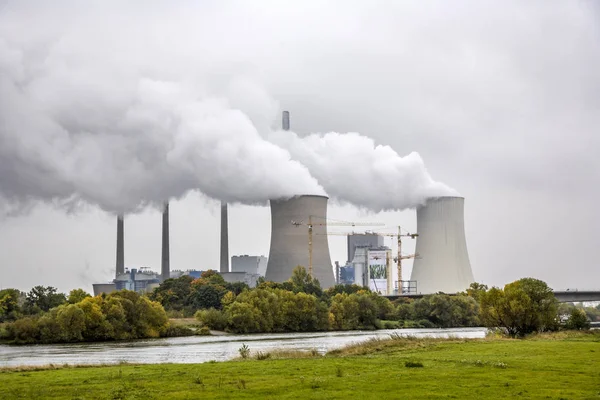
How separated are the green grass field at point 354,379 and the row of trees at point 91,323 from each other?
27.2 m

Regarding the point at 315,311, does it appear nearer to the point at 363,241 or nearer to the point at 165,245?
the point at 165,245

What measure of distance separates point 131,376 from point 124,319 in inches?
1312

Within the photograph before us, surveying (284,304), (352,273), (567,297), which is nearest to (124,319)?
(284,304)

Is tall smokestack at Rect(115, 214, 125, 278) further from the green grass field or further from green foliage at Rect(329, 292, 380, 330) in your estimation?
the green grass field

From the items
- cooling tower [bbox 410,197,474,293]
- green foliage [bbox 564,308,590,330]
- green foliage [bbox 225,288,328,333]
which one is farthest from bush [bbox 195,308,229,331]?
green foliage [bbox 564,308,590,330]

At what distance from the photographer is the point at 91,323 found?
4838cm

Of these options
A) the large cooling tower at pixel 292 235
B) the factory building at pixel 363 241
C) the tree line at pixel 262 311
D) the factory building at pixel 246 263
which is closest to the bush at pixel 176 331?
the tree line at pixel 262 311

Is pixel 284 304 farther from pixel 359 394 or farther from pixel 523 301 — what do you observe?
pixel 359 394

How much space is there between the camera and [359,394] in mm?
12945

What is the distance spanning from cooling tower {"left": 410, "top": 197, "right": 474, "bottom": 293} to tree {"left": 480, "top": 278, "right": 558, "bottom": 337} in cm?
3054

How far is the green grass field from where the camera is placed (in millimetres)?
13199

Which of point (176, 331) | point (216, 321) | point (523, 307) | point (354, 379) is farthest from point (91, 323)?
point (354, 379)

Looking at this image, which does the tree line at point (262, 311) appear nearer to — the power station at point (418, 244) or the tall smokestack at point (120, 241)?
the power station at point (418, 244)

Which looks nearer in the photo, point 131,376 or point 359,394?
point 359,394
